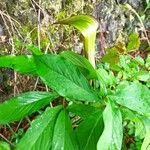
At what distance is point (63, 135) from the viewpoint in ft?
3.62

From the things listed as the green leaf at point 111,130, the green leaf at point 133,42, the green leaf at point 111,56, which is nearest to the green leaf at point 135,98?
the green leaf at point 111,130

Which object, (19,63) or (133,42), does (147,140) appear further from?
(133,42)

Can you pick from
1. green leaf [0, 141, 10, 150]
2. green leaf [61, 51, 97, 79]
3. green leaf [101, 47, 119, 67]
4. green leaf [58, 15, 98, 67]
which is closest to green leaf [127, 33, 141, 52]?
green leaf [101, 47, 119, 67]

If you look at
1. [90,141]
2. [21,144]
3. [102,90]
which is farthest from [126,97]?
[21,144]

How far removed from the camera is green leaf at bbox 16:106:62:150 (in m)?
1.12

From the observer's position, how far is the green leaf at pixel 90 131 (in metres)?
1.11

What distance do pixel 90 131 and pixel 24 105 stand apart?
0.22m

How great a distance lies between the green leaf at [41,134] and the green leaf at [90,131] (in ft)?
0.28

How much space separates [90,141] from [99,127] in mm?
52

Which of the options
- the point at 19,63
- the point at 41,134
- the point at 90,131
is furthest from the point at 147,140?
the point at 19,63

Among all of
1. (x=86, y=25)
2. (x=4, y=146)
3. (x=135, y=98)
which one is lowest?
(x=4, y=146)

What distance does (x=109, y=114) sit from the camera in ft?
3.32

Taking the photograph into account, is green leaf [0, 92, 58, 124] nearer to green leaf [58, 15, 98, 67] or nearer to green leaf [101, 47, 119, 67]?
green leaf [58, 15, 98, 67]

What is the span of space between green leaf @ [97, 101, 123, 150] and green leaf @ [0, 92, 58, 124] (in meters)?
0.19
